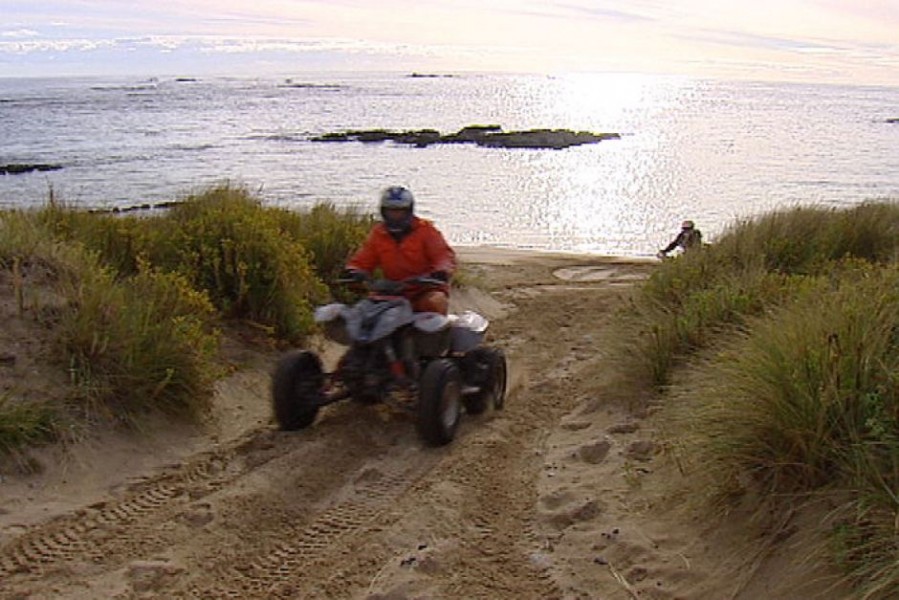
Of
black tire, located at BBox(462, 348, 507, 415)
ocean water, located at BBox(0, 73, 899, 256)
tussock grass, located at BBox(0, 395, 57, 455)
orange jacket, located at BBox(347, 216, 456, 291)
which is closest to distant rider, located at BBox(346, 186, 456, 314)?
orange jacket, located at BBox(347, 216, 456, 291)

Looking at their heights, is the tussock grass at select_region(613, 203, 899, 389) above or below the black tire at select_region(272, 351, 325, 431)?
above

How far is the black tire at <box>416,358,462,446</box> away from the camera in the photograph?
20.9 feet

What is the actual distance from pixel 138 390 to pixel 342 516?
6.18 feet

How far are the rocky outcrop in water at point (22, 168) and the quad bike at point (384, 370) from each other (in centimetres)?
2966

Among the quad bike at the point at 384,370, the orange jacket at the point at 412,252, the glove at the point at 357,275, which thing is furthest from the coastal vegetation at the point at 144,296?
the orange jacket at the point at 412,252

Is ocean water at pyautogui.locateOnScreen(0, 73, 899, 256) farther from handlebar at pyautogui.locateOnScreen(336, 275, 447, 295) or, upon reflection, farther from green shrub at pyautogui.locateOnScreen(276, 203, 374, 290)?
handlebar at pyautogui.locateOnScreen(336, 275, 447, 295)

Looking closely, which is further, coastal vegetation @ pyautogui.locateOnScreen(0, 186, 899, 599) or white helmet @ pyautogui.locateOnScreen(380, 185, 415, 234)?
white helmet @ pyautogui.locateOnScreen(380, 185, 415, 234)

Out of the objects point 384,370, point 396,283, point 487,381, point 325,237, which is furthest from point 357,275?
point 325,237

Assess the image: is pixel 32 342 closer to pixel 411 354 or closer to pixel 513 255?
pixel 411 354

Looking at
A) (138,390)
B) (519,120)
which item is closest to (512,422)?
(138,390)

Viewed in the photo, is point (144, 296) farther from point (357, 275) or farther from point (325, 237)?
point (325, 237)

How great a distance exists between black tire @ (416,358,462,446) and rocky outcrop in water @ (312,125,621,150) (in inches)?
1562

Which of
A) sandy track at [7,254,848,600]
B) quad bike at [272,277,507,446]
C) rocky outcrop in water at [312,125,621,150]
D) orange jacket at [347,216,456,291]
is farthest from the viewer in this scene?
rocky outcrop in water at [312,125,621,150]

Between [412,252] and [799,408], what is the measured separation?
11.4ft
